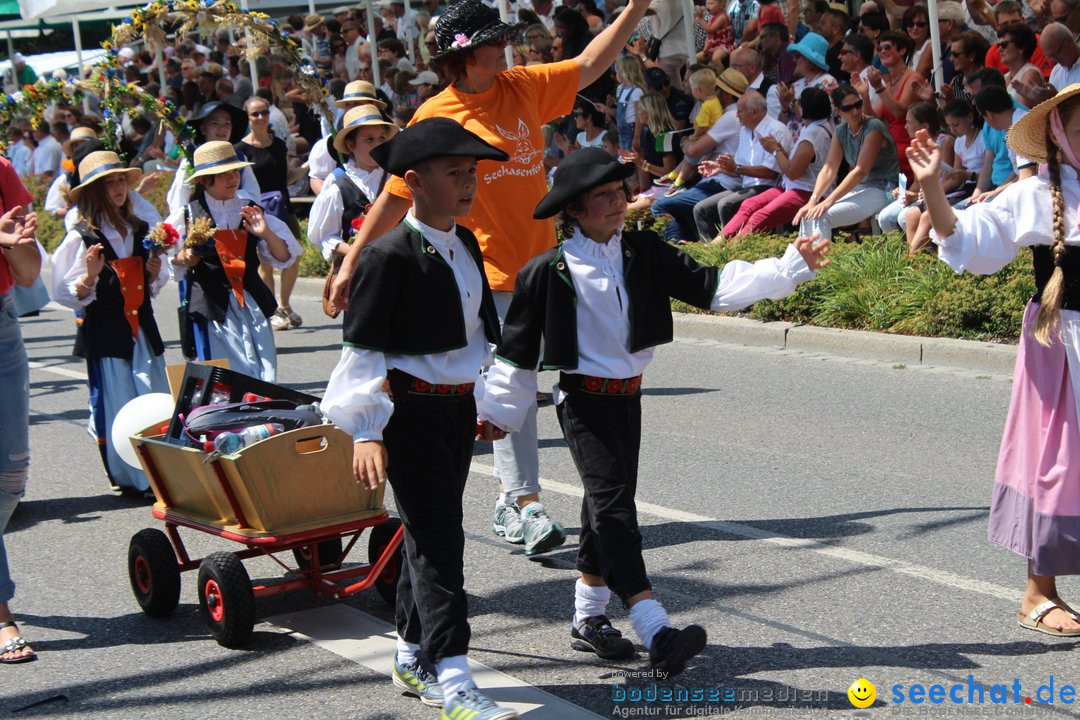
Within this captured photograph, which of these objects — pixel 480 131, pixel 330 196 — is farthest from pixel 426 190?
pixel 330 196

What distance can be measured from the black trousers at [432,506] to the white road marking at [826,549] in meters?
2.08

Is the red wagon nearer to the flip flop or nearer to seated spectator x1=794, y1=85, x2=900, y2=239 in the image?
the flip flop

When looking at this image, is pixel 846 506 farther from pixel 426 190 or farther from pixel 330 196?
pixel 330 196

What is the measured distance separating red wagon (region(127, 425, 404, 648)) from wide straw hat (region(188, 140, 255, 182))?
2.70m

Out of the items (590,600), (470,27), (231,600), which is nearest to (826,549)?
(590,600)

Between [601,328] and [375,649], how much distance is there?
4.72 ft

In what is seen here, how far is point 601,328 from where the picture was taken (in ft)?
15.1

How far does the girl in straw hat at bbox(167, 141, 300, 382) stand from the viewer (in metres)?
7.80

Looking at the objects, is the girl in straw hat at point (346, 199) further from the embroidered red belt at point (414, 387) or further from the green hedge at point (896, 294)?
the green hedge at point (896, 294)

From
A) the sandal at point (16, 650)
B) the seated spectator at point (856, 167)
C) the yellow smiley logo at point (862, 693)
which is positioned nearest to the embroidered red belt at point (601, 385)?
the yellow smiley logo at point (862, 693)

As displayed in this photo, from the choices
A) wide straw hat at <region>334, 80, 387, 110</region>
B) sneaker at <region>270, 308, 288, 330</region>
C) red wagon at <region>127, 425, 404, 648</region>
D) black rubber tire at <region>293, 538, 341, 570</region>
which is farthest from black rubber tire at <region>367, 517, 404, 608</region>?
sneaker at <region>270, 308, 288, 330</region>

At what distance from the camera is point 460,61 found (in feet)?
18.5

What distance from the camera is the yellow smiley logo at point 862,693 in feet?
13.7

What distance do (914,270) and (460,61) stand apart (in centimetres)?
618
